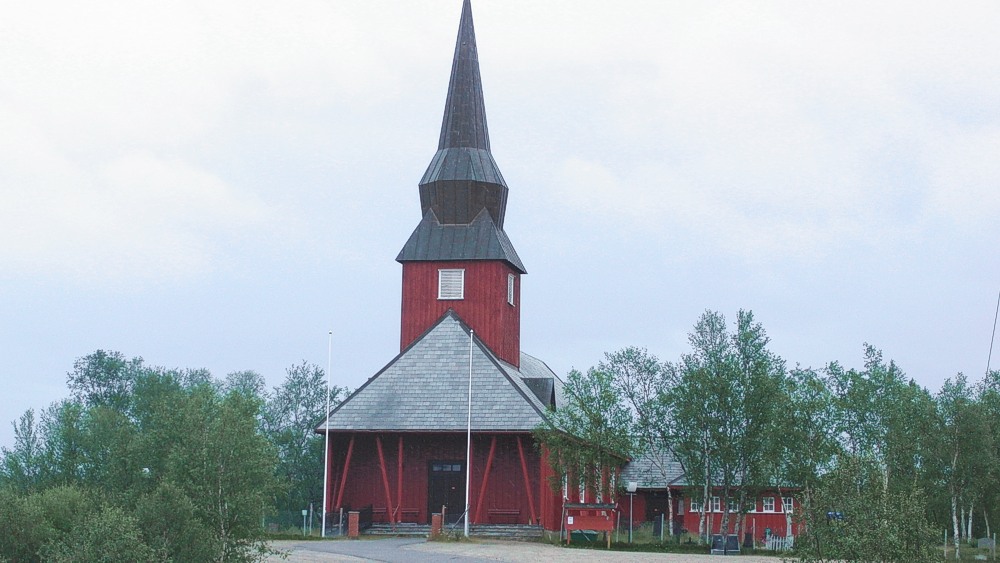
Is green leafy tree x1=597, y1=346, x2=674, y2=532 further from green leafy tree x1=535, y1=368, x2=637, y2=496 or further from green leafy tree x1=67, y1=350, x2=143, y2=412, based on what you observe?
green leafy tree x1=67, y1=350, x2=143, y2=412

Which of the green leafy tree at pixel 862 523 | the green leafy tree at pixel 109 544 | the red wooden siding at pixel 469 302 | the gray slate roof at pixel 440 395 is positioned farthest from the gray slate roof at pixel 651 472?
the green leafy tree at pixel 109 544

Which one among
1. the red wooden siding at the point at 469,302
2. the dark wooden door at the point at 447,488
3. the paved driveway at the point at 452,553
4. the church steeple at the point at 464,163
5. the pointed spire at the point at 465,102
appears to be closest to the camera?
the paved driveway at the point at 452,553

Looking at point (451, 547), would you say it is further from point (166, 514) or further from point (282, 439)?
point (282, 439)

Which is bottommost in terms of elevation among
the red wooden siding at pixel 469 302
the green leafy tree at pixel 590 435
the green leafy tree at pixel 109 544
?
the green leafy tree at pixel 109 544

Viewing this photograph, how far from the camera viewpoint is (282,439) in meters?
74.1

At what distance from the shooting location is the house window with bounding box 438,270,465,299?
51.8 meters

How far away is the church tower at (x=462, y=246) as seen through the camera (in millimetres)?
51500

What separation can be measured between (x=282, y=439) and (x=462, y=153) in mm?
28530

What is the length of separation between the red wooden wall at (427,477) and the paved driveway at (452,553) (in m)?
4.94

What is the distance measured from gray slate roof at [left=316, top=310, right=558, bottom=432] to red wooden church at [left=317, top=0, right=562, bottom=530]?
47mm

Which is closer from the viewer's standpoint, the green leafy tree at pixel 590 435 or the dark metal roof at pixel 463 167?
the green leafy tree at pixel 590 435

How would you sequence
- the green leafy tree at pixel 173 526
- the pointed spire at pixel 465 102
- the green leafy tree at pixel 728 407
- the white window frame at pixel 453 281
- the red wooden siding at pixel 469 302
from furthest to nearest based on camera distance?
the pointed spire at pixel 465 102 → the white window frame at pixel 453 281 → the red wooden siding at pixel 469 302 → the green leafy tree at pixel 728 407 → the green leafy tree at pixel 173 526

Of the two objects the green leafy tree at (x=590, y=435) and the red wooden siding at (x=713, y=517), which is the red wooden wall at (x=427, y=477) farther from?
the red wooden siding at (x=713, y=517)

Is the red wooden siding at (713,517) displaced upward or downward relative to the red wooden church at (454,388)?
downward
